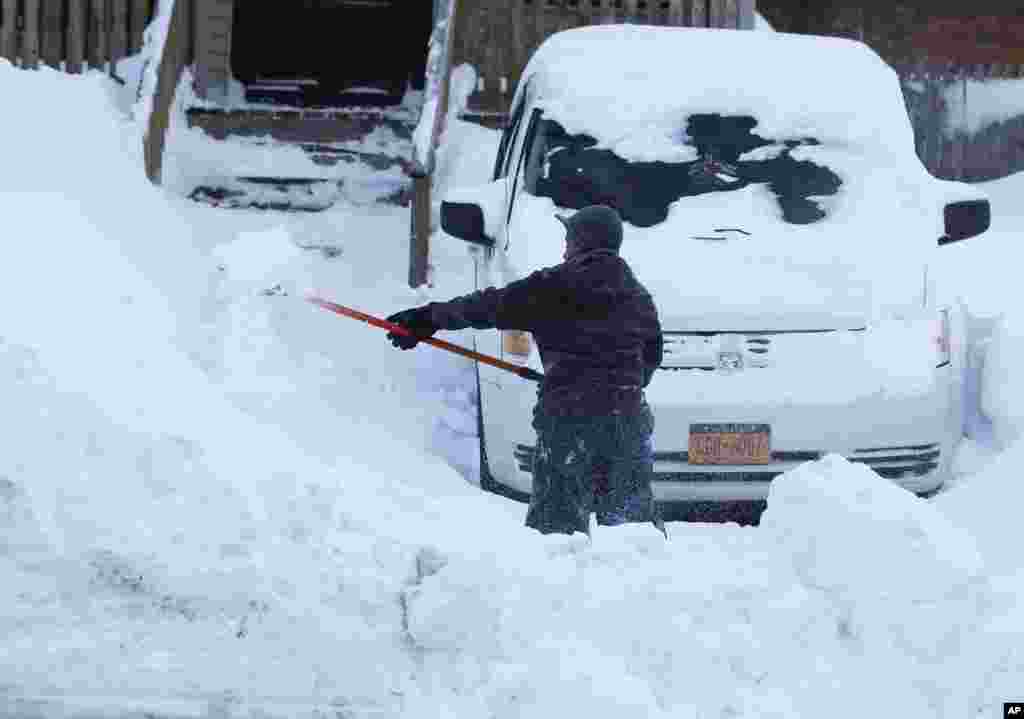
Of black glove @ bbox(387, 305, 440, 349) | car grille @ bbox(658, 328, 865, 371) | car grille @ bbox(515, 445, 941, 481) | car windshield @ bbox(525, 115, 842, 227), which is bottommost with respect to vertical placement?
car grille @ bbox(515, 445, 941, 481)

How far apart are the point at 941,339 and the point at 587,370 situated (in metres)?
2.05

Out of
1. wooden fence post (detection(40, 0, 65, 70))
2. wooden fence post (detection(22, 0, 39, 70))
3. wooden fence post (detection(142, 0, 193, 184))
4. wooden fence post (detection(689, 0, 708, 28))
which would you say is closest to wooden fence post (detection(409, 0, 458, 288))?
wooden fence post (detection(142, 0, 193, 184))

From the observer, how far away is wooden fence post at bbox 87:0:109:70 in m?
12.8

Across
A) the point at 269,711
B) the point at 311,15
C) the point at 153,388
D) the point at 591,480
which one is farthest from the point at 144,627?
the point at 311,15

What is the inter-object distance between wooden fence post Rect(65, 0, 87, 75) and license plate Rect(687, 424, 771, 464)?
727 cm

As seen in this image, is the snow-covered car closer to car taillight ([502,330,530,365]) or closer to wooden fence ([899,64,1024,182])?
car taillight ([502,330,530,365])

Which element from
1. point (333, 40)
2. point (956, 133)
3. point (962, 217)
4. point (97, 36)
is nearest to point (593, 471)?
point (962, 217)

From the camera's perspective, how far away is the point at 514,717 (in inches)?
172

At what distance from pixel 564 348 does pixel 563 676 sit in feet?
5.65

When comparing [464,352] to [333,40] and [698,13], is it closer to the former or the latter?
[698,13]

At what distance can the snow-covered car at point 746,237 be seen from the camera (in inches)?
278

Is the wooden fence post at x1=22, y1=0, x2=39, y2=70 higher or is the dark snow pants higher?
the wooden fence post at x1=22, y1=0, x2=39, y2=70

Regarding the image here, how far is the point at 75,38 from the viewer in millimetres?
12570

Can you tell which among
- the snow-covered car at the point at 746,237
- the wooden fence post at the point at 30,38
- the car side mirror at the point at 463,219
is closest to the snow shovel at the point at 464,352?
the snow-covered car at the point at 746,237
